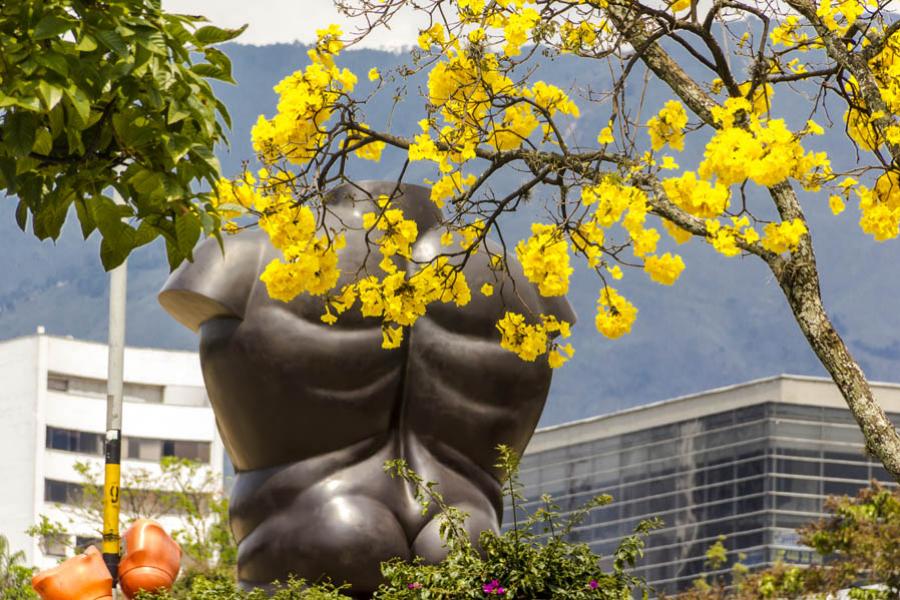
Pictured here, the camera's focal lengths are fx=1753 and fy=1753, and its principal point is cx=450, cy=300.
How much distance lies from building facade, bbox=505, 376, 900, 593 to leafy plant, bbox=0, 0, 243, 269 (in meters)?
49.0

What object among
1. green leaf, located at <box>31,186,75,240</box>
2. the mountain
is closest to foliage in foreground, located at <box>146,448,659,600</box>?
green leaf, located at <box>31,186,75,240</box>

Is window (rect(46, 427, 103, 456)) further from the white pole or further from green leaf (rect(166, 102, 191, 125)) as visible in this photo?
green leaf (rect(166, 102, 191, 125))

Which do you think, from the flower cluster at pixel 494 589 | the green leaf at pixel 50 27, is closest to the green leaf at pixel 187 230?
the green leaf at pixel 50 27

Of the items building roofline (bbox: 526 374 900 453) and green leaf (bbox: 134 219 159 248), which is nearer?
green leaf (bbox: 134 219 159 248)

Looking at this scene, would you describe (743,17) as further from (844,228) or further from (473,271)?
(844,228)

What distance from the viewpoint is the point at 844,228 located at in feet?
617

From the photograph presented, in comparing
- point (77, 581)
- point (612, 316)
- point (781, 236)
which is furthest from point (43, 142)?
→ point (77, 581)

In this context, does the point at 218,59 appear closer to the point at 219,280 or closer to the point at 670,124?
the point at 670,124

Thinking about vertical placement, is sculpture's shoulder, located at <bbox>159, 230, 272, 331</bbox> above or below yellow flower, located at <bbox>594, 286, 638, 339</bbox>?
above

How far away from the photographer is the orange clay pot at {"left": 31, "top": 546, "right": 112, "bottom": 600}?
11.9 meters

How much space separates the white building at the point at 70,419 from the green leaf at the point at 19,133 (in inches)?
2394

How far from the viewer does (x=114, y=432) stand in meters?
14.2

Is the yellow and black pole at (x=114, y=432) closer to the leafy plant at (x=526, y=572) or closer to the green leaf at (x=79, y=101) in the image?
the leafy plant at (x=526, y=572)

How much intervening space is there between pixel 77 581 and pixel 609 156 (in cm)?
590
